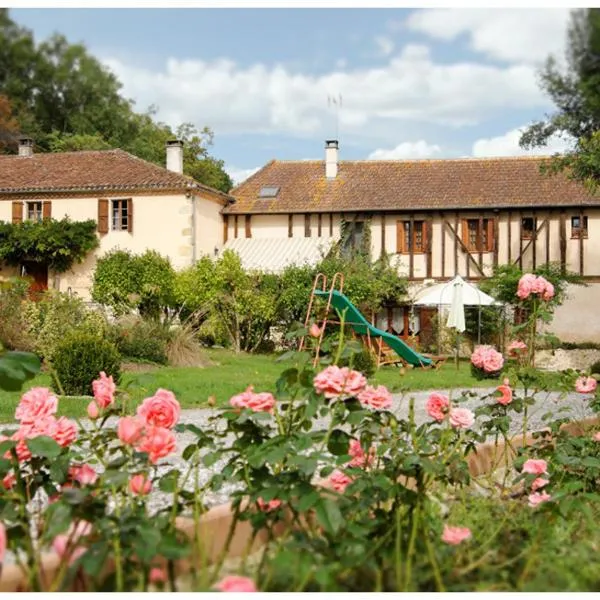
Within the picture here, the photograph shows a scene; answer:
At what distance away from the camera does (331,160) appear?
30828mm

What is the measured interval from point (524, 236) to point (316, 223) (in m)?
6.79

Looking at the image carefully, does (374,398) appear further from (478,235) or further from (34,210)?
(34,210)

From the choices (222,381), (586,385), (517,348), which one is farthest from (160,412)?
(222,381)

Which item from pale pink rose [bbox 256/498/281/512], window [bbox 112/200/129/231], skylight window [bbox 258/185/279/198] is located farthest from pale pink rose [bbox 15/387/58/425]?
skylight window [bbox 258/185/279/198]

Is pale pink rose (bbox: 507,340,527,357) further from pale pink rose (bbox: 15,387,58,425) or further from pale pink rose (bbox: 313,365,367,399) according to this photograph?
pale pink rose (bbox: 15,387,58,425)

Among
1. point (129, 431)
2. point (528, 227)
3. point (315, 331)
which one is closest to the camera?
point (129, 431)

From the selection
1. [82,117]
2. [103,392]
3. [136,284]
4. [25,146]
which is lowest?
[136,284]

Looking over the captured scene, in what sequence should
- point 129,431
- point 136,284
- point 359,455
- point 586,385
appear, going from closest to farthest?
point 129,431, point 359,455, point 586,385, point 136,284

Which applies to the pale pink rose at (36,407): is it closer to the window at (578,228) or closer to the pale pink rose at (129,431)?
the pale pink rose at (129,431)

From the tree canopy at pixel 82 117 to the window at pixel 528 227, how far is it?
17461 mm

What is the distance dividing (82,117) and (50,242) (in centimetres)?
1619

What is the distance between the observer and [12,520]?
3021mm

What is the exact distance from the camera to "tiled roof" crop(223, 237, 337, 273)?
2803 cm

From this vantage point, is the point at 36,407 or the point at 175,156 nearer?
the point at 36,407
